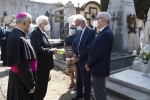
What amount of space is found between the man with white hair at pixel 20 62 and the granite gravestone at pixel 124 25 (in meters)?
5.30

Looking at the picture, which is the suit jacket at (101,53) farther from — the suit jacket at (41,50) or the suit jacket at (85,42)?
the suit jacket at (41,50)

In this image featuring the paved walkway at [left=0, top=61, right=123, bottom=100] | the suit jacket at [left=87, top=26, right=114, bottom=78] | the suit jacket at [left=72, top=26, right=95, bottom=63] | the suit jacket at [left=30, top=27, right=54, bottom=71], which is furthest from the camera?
the paved walkway at [left=0, top=61, right=123, bottom=100]

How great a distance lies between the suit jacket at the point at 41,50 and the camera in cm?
307

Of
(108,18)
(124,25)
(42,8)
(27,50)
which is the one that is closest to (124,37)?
(124,25)

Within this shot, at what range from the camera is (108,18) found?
290 cm

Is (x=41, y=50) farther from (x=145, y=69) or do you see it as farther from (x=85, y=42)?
(x=145, y=69)

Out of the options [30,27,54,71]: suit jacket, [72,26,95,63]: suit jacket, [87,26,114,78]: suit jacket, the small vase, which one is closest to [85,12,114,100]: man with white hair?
[87,26,114,78]: suit jacket

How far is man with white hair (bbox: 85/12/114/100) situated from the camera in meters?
2.74

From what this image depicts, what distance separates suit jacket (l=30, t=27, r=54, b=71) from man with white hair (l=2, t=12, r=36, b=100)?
69 centimetres

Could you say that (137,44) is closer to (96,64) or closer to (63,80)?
(63,80)

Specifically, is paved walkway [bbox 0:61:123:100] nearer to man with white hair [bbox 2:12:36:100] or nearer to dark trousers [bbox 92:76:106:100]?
dark trousers [bbox 92:76:106:100]

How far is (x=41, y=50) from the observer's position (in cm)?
306

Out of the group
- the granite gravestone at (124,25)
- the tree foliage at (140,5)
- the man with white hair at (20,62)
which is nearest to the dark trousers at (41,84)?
the man with white hair at (20,62)

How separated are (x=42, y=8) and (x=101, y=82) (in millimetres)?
24267
